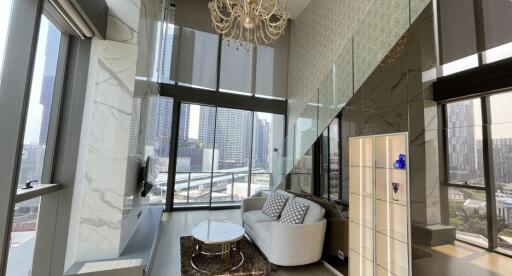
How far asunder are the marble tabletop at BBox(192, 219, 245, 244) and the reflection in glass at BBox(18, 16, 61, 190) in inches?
75.1

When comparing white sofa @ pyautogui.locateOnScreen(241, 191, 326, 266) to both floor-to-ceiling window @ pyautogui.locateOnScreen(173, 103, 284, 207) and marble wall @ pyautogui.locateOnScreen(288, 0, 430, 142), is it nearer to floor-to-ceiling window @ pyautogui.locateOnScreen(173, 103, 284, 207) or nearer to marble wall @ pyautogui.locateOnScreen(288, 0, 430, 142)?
marble wall @ pyautogui.locateOnScreen(288, 0, 430, 142)

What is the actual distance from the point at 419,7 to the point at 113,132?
362 cm

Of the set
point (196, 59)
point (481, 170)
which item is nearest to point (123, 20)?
point (196, 59)

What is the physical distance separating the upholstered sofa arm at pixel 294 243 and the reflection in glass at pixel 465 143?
1.64m

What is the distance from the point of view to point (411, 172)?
7.70 ft

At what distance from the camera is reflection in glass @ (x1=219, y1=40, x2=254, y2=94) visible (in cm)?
594

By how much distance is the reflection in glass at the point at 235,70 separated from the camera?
5941 mm

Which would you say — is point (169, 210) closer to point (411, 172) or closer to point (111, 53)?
point (111, 53)

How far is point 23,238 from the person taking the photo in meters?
1.66

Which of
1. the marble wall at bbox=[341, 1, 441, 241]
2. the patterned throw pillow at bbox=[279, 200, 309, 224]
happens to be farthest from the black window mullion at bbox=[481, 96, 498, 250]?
the patterned throw pillow at bbox=[279, 200, 309, 224]

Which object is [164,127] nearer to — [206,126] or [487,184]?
[206,126]

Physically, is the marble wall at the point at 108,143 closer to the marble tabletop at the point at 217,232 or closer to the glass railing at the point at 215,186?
the marble tabletop at the point at 217,232

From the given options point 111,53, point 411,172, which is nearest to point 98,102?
point 111,53

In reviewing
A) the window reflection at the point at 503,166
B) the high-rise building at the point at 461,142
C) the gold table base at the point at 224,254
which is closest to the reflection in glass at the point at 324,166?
the gold table base at the point at 224,254
